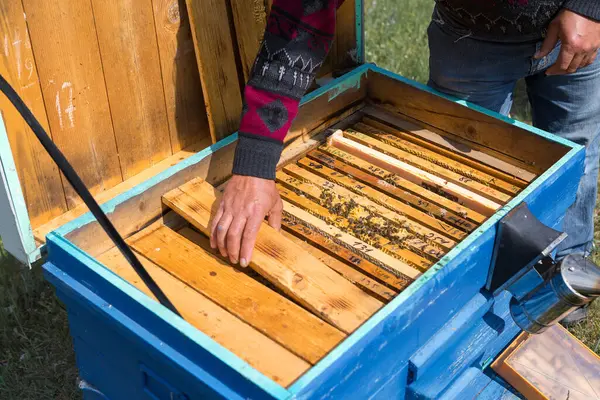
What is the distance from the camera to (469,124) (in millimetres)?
2777

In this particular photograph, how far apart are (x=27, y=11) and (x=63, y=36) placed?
0.14 meters

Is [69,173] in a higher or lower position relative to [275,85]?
higher

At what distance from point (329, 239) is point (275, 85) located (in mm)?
529

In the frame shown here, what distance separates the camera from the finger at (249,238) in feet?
7.06

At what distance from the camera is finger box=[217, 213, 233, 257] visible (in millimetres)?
2182

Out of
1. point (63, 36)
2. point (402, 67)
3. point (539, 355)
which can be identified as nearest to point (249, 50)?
point (63, 36)

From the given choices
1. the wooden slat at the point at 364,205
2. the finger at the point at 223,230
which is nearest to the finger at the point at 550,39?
the wooden slat at the point at 364,205

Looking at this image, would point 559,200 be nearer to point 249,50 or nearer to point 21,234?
point 249,50

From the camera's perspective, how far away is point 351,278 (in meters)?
2.18

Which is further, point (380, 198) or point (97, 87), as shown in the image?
point (380, 198)

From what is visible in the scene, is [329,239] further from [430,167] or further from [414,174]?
[430,167]

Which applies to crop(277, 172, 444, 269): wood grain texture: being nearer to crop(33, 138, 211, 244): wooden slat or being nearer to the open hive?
the open hive

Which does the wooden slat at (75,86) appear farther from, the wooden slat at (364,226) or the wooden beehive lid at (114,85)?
the wooden slat at (364,226)

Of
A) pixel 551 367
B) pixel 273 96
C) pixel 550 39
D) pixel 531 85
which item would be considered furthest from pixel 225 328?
pixel 531 85
